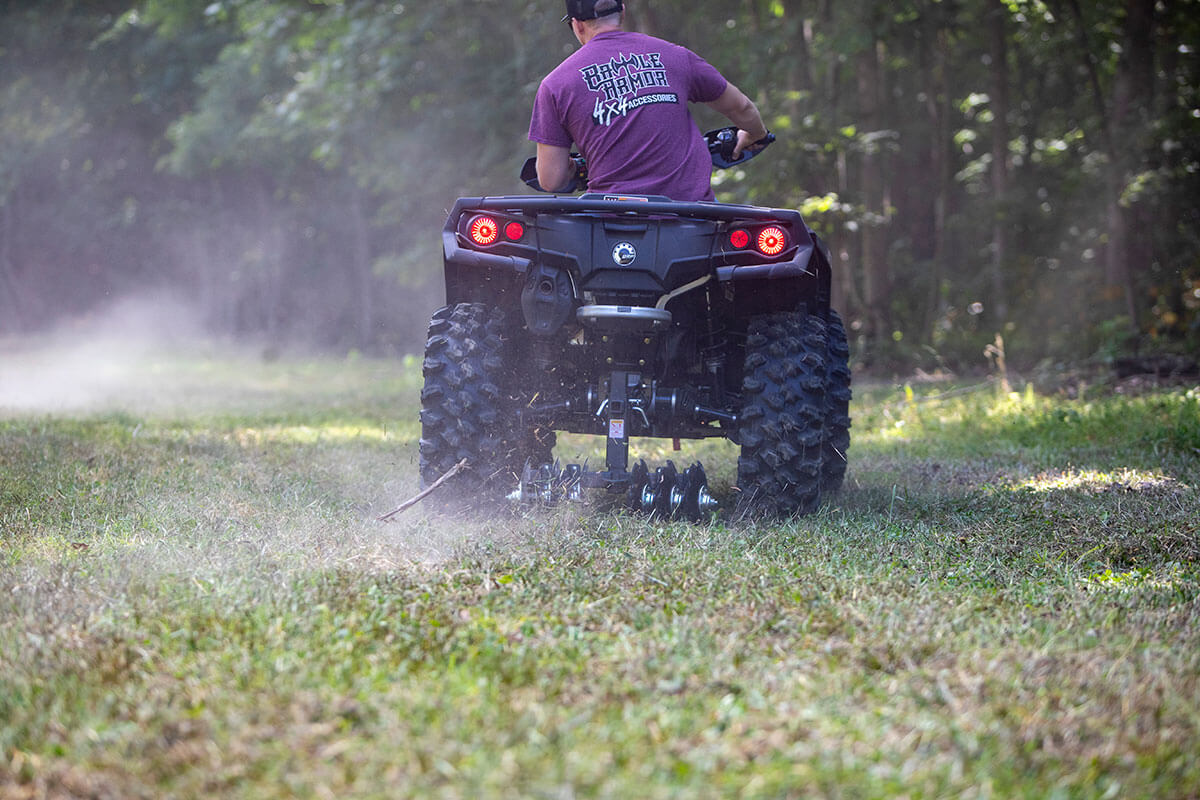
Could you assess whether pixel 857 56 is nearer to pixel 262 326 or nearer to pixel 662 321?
pixel 662 321

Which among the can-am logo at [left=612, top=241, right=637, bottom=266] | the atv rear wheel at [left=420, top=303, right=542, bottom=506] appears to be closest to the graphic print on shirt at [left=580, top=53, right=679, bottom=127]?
the can-am logo at [left=612, top=241, right=637, bottom=266]

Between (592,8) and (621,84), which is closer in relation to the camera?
(621,84)

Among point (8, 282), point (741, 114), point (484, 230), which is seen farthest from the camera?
point (8, 282)

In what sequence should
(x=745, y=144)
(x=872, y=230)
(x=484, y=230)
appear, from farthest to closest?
(x=872, y=230) → (x=745, y=144) → (x=484, y=230)

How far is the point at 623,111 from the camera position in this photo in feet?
16.6

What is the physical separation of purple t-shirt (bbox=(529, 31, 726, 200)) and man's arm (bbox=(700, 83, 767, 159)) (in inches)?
7.8

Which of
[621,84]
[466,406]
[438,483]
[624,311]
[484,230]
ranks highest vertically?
[621,84]

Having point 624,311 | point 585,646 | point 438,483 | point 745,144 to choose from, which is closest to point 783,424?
point 624,311

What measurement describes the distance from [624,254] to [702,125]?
12664 mm

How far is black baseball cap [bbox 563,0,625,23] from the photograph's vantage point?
5.18 m

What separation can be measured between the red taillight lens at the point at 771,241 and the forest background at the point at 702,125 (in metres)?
8.61

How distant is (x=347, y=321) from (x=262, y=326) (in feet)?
17.8

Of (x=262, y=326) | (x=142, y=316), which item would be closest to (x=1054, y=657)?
(x=262, y=326)

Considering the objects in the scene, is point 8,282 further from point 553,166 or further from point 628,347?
point 628,347
